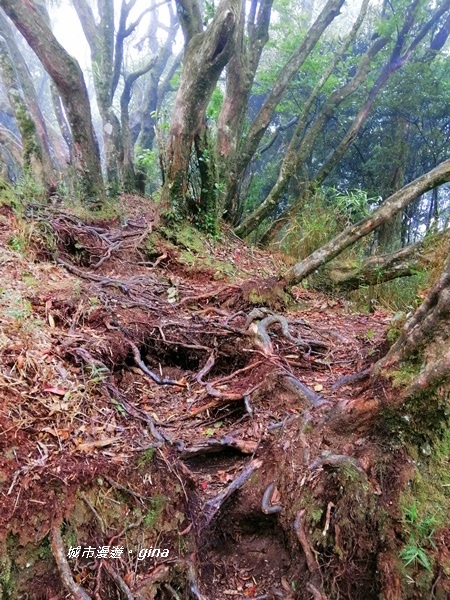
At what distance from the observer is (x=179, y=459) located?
2197 millimetres

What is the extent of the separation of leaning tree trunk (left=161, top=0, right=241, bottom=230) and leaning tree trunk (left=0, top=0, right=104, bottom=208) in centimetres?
121

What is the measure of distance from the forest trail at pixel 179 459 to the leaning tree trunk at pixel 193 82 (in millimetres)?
2474

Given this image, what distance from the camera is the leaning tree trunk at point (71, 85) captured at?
16.6 ft

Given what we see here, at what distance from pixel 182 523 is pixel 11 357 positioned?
3.92 ft

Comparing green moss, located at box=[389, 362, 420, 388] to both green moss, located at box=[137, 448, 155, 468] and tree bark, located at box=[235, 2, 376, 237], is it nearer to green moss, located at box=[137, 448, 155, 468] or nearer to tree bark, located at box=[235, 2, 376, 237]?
green moss, located at box=[137, 448, 155, 468]

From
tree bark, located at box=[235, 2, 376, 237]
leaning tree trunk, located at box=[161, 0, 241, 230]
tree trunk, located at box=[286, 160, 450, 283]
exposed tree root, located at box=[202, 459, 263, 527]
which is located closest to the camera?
exposed tree root, located at box=[202, 459, 263, 527]

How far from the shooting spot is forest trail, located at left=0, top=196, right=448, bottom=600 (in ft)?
5.45

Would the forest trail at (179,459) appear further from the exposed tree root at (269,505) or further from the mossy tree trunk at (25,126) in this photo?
the mossy tree trunk at (25,126)

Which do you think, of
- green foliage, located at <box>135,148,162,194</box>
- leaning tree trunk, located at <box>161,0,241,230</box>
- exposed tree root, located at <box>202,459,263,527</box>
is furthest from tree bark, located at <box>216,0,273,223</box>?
exposed tree root, located at <box>202,459,263,527</box>

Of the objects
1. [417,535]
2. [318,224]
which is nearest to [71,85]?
[318,224]

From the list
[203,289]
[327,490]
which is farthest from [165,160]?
[327,490]

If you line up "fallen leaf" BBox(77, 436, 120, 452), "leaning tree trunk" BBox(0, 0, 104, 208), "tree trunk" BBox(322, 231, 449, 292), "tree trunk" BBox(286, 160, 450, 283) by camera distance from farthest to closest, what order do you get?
"leaning tree trunk" BBox(0, 0, 104, 208) → "tree trunk" BBox(322, 231, 449, 292) → "tree trunk" BBox(286, 160, 450, 283) → "fallen leaf" BBox(77, 436, 120, 452)

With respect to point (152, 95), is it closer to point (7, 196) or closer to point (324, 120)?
point (324, 120)

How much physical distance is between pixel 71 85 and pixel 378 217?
4.21 m
